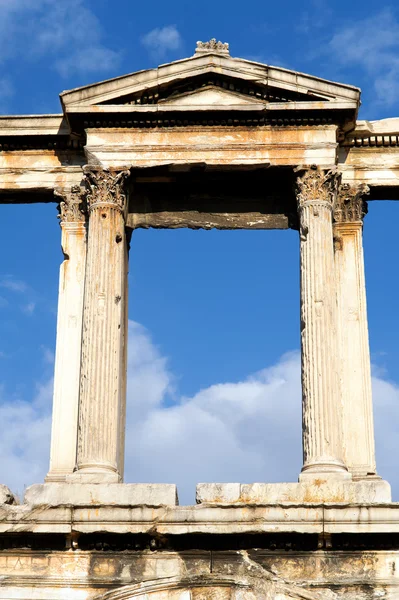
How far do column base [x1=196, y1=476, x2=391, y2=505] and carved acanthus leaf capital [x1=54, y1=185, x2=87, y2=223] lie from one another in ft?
15.7

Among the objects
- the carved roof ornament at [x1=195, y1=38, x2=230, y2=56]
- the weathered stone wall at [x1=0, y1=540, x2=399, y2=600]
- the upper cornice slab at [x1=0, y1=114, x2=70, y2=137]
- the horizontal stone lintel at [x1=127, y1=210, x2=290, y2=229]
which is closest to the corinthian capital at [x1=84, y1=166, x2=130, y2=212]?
the horizontal stone lintel at [x1=127, y1=210, x2=290, y2=229]

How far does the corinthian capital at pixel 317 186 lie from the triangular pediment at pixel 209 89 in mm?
973

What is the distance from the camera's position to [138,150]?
17359mm

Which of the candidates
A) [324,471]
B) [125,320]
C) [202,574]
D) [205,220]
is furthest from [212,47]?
[202,574]

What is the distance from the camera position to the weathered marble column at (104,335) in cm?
1557

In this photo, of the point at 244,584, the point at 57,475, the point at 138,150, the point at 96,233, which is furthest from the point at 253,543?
the point at 138,150

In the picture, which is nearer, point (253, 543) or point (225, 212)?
point (253, 543)

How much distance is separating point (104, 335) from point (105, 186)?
7.57 feet

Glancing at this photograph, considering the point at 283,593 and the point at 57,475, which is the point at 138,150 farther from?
the point at 283,593

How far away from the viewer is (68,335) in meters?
17.1

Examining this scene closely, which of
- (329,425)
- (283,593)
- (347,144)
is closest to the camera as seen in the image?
(283,593)

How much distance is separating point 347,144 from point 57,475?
21.6 feet

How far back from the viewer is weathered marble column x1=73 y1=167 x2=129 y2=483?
15570mm

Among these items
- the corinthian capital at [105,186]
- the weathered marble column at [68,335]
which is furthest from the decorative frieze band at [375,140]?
the weathered marble column at [68,335]
